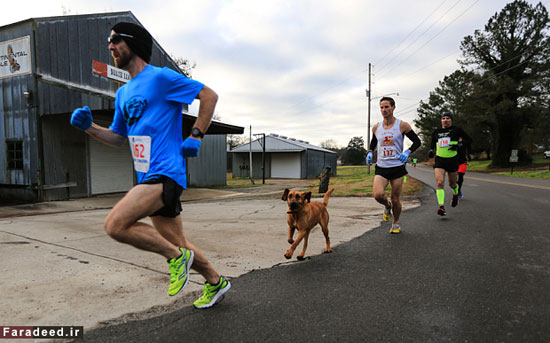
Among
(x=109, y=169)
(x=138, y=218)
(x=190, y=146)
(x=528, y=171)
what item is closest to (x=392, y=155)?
(x=190, y=146)

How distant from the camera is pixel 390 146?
5188 mm

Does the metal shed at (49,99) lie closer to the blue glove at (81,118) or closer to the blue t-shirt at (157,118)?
the blue glove at (81,118)

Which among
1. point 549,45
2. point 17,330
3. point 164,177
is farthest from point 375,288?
point 549,45

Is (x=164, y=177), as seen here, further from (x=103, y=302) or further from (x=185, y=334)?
(x=103, y=302)

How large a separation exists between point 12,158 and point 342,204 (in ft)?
38.4

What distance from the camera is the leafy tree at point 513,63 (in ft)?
102

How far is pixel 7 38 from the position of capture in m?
11.2

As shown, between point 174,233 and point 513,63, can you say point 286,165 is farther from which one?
point 174,233

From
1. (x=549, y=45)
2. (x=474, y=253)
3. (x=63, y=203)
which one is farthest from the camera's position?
(x=549, y=45)

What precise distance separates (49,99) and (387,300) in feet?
41.0

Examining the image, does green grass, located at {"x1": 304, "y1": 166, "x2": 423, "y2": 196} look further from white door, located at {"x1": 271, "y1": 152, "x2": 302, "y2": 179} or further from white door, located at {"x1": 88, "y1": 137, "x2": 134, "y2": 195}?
white door, located at {"x1": 271, "y1": 152, "x2": 302, "y2": 179}

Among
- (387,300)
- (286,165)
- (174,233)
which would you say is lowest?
(387,300)

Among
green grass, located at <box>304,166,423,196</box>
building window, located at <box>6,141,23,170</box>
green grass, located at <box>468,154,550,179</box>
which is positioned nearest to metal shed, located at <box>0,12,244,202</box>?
building window, located at <box>6,141,23,170</box>

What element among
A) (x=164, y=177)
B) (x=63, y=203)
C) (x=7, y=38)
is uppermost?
(x=7, y=38)
